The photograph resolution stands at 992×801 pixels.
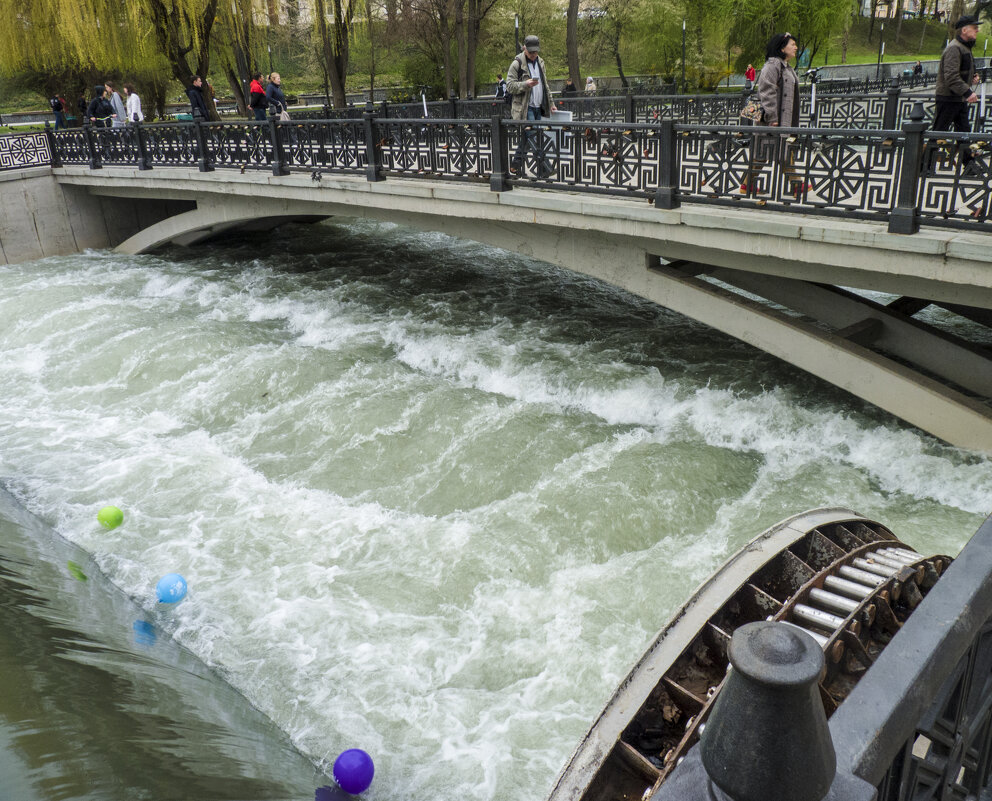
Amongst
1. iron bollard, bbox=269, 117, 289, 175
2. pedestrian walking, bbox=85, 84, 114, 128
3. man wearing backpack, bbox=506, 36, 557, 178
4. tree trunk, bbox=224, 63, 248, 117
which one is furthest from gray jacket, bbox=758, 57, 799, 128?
tree trunk, bbox=224, 63, 248, 117

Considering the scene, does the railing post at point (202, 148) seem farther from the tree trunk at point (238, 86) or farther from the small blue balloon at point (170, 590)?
the tree trunk at point (238, 86)

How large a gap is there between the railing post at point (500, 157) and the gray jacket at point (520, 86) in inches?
30.7

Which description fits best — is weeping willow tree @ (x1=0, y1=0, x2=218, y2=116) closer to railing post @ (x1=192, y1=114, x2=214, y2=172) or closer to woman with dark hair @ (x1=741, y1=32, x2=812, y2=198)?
railing post @ (x1=192, y1=114, x2=214, y2=172)

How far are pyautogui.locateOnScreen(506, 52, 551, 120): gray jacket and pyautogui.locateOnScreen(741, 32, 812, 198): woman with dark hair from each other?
3264 mm

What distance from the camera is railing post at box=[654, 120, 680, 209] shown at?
29.0 ft

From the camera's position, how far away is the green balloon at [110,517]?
343 inches

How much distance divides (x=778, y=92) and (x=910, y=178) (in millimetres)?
2189

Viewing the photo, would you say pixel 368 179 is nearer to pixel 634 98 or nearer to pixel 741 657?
pixel 634 98

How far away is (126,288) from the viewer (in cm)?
1712

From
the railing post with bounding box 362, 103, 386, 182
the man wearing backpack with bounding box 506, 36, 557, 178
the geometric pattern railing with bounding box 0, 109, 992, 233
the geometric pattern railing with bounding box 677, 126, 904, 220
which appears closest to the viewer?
the geometric pattern railing with bounding box 0, 109, 992, 233

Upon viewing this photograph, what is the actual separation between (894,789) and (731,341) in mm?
11243

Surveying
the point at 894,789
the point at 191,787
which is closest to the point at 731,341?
the point at 191,787

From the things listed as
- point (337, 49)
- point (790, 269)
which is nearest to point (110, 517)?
point (790, 269)

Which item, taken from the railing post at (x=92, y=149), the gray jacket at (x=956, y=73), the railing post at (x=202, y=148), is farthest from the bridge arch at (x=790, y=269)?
the railing post at (x=92, y=149)
